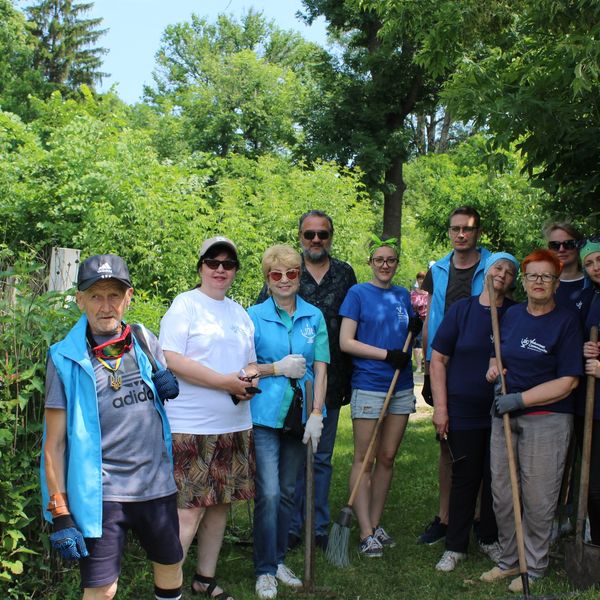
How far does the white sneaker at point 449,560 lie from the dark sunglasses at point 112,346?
2792 mm

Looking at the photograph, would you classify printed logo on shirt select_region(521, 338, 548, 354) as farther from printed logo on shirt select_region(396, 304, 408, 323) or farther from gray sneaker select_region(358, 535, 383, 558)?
gray sneaker select_region(358, 535, 383, 558)

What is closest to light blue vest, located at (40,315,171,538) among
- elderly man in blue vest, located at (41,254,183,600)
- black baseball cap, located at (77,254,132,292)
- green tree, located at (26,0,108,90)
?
elderly man in blue vest, located at (41,254,183,600)

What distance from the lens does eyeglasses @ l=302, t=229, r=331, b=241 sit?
18.4 ft

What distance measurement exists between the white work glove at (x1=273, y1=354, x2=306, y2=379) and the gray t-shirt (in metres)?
1.28

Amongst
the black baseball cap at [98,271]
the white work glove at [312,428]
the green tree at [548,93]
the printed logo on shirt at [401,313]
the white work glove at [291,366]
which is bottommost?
the white work glove at [312,428]

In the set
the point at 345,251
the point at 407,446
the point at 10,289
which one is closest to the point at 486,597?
the point at 10,289

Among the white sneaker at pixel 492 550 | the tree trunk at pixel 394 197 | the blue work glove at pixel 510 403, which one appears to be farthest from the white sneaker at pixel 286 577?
the tree trunk at pixel 394 197

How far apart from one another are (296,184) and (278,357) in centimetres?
1231

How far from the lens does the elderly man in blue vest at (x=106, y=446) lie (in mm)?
3180

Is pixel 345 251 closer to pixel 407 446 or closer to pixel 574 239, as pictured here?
pixel 407 446

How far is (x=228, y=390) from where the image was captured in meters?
4.22

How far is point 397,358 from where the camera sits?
5445mm

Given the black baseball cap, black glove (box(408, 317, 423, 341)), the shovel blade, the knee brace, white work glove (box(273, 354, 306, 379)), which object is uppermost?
the black baseball cap

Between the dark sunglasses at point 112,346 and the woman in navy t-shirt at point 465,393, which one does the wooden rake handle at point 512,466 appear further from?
A: the dark sunglasses at point 112,346
